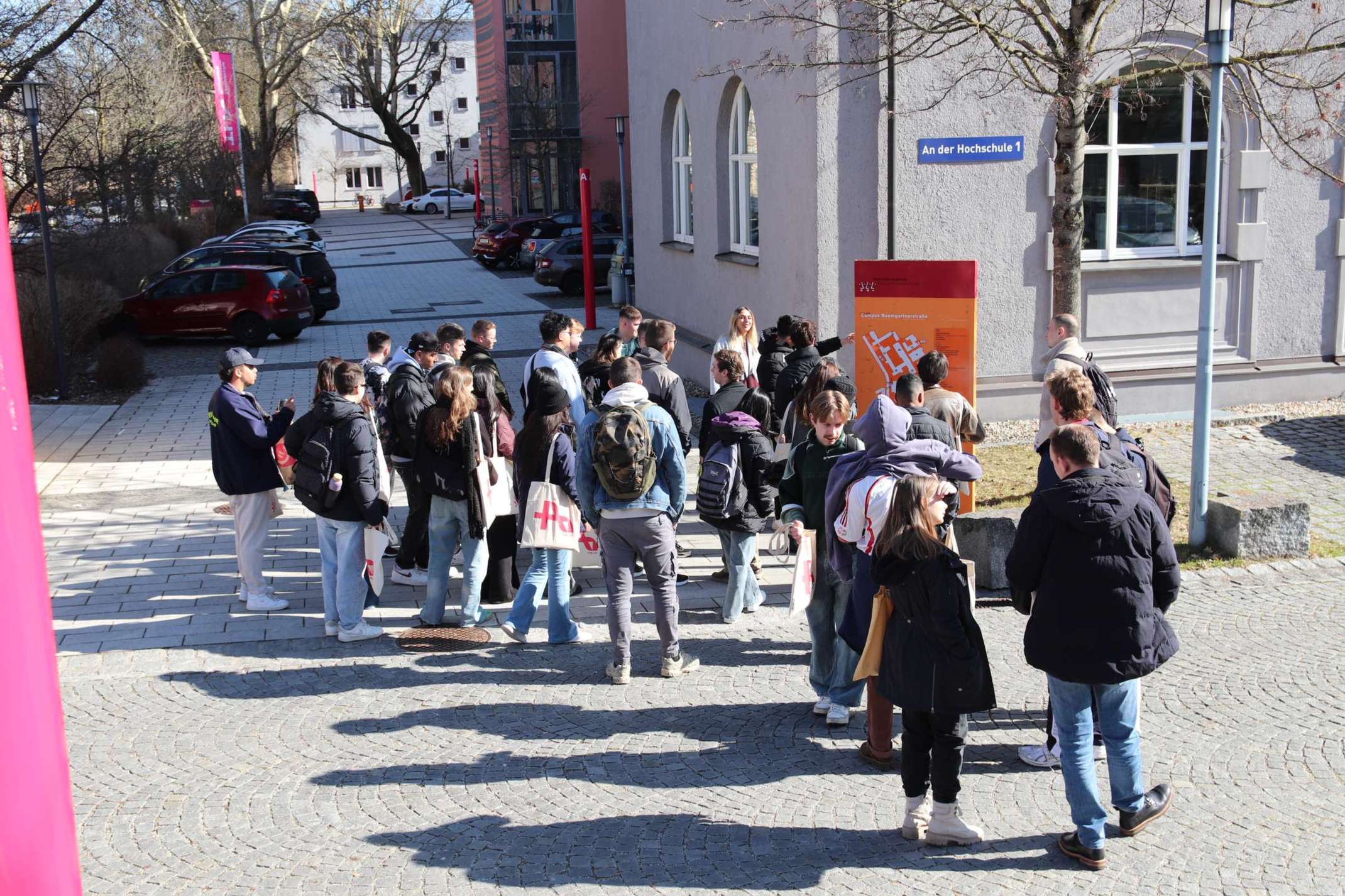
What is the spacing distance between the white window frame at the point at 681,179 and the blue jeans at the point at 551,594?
10.7m

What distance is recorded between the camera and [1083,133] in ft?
33.2

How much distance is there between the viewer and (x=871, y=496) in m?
5.27

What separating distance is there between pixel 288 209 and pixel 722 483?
59.6 meters

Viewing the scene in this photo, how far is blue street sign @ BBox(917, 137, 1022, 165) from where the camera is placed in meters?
12.6

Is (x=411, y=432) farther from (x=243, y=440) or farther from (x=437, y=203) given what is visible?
(x=437, y=203)

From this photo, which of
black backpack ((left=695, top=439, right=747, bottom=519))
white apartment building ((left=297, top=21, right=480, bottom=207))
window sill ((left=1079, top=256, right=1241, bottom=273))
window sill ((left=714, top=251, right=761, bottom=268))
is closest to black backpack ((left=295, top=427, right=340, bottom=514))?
black backpack ((left=695, top=439, right=747, bottom=519))

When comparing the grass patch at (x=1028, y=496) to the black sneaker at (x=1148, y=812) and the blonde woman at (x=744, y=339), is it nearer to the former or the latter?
the blonde woman at (x=744, y=339)

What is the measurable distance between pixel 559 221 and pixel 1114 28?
28126 mm

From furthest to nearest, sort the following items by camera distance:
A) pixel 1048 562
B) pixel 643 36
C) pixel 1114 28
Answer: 1. pixel 643 36
2. pixel 1114 28
3. pixel 1048 562

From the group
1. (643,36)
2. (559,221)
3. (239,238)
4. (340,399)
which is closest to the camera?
(340,399)

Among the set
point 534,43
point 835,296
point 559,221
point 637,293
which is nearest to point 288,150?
point 534,43

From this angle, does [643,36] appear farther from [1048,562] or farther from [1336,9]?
[1048,562]

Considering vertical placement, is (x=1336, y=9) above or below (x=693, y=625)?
above

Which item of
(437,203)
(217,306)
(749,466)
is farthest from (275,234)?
(437,203)
